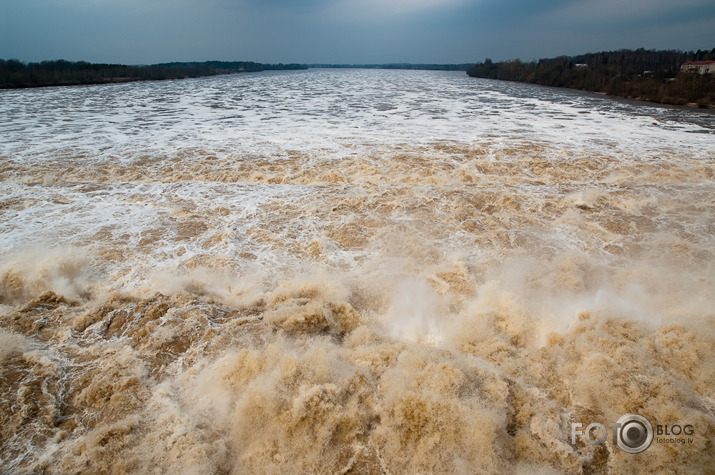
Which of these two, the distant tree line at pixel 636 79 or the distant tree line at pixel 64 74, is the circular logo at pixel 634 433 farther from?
the distant tree line at pixel 64 74

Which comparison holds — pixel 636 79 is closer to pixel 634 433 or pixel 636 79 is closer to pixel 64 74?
pixel 634 433

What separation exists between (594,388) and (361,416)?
7.56ft

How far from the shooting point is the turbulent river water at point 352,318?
10.2ft

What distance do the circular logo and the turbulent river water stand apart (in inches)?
2.0

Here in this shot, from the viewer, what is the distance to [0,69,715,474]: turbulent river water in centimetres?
310

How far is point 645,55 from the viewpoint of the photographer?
290 feet

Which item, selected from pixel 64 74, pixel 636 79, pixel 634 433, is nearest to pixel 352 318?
pixel 634 433

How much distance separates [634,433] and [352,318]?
299 cm

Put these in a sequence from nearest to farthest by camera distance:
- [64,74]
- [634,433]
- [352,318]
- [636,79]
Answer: [634,433] < [352,318] < [636,79] < [64,74]

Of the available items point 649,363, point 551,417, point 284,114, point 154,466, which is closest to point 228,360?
point 154,466

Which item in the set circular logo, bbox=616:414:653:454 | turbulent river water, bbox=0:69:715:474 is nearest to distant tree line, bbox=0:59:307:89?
turbulent river water, bbox=0:69:715:474

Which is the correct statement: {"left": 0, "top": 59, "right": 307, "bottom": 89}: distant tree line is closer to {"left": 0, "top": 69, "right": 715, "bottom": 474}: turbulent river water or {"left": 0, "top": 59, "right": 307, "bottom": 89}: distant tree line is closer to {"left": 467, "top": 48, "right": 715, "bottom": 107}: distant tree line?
{"left": 0, "top": 69, "right": 715, "bottom": 474}: turbulent river water

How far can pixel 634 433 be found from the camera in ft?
10.4

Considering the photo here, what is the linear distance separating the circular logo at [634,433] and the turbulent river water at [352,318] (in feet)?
0.16
